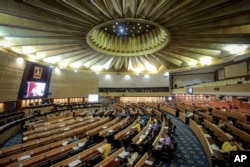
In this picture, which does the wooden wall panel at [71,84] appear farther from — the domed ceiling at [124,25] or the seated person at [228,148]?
the seated person at [228,148]

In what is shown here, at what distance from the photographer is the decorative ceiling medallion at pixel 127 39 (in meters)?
15.2

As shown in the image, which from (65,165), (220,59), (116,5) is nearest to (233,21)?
(116,5)

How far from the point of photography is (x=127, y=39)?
1867 centimetres

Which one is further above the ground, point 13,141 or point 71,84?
point 71,84

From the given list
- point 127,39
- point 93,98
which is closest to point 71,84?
point 93,98

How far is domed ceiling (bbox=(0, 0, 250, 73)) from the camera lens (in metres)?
8.00

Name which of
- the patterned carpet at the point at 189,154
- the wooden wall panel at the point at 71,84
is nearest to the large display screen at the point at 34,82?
the wooden wall panel at the point at 71,84

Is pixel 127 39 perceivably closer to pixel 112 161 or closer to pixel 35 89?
pixel 35 89

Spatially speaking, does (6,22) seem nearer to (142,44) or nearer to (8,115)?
(8,115)

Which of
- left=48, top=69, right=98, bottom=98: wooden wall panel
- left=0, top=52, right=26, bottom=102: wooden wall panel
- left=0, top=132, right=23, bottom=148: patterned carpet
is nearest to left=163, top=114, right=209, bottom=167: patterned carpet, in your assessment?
left=0, top=132, right=23, bottom=148: patterned carpet

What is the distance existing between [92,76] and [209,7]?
20173 millimetres

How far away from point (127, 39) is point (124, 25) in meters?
3.78

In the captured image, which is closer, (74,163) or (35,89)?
(74,163)

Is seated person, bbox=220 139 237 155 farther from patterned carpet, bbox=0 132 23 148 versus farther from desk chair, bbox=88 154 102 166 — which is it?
patterned carpet, bbox=0 132 23 148
